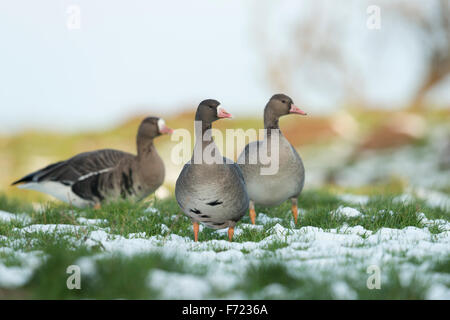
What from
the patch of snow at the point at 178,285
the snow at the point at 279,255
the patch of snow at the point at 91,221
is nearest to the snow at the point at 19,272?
the snow at the point at 279,255

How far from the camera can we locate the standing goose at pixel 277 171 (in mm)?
6508

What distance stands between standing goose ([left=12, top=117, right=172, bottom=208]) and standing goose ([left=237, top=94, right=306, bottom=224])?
92.4 inches

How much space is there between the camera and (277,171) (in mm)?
6484

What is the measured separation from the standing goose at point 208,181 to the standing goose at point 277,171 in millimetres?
846

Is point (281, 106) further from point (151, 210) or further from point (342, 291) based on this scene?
point (342, 291)

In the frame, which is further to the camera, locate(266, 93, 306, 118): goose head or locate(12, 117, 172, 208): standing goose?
locate(12, 117, 172, 208): standing goose

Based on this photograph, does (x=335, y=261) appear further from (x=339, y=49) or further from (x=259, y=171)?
(x=339, y=49)

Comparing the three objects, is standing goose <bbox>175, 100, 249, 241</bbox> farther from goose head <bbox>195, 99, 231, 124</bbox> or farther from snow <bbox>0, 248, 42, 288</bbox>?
snow <bbox>0, 248, 42, 288</bbox>

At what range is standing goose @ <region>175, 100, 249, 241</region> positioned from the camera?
546 centimetres

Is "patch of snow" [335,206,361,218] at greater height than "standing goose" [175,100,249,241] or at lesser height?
lesser

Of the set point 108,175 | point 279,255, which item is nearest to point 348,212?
point 279,255

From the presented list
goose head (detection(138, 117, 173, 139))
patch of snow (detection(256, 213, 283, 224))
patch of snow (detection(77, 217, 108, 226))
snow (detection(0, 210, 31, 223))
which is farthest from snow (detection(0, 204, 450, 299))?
goose head (detection(138, 117, 173, 139))
